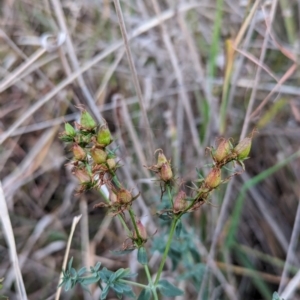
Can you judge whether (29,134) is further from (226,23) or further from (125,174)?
(226,23)

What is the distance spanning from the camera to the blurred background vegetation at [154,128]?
1.41 metres

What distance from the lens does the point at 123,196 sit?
2.49 ft

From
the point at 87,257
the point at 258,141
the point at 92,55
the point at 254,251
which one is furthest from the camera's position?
the point at 92,55

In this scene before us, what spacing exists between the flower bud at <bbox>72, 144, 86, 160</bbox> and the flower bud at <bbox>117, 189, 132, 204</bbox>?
0.08m

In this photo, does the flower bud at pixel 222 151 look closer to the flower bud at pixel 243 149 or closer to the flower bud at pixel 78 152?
the flower bud at pixel 243 149

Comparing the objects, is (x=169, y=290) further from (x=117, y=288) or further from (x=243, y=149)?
(x=243, y=149)

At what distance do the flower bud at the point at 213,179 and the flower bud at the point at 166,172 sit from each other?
2.5 inches

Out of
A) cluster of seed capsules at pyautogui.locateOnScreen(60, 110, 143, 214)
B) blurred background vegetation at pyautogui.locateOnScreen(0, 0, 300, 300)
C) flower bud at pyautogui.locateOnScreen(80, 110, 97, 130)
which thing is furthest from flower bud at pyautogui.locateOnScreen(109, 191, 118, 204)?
blurred background vegetation at pyautogui.locateOnScreen(0, 0, 300, 300)

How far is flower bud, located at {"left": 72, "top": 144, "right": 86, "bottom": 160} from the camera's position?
77 cm

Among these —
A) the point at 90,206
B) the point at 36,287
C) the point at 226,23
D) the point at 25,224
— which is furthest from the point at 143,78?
the point at 36,287

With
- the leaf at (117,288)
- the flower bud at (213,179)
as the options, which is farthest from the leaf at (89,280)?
the flower bud at (213,179)

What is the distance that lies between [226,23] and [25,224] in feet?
3.24

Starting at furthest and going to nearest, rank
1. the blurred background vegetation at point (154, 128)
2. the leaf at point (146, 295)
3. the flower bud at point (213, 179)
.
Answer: the blurred background vegetation at point (154, 128) → the leaf at point (146, 295) → the flower bud at point (213, 179)

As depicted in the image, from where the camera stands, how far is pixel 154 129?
1.58 metres
